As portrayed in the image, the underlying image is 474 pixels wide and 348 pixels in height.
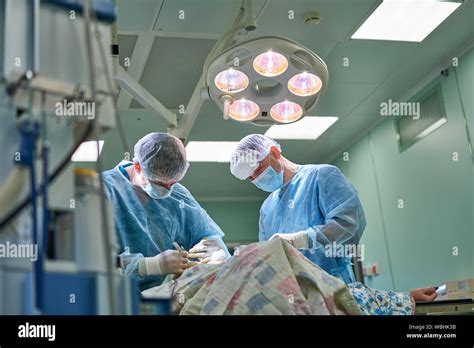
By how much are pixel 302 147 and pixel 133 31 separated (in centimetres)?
81

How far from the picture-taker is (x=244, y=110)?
1.71 metres

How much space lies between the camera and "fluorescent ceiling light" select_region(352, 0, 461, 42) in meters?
2.22

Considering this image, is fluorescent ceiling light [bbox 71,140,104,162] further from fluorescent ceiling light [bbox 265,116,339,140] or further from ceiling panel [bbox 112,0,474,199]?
fluorescent ceiling light [bbox 265,116,339,140]

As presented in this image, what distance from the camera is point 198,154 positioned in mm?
2047

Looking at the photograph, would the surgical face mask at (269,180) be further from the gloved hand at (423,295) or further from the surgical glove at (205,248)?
the gloved hand at (423,295)

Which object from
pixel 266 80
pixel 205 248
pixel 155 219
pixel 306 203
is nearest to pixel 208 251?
pixel 205 248

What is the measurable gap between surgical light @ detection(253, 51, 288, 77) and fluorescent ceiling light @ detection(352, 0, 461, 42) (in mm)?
821

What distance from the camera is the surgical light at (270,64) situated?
1.54 m

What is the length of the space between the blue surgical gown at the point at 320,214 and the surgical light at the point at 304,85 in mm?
336

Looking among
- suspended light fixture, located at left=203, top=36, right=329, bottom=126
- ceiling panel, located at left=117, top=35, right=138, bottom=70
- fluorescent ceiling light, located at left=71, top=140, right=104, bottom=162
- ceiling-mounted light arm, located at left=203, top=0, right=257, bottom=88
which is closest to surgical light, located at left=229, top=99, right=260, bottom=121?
suspended light fixture, located at left=203, top=36, right=329, bottom=126

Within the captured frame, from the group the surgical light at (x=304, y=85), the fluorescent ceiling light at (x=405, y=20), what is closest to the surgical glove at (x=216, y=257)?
the surgical light at (x=304, y=85)
